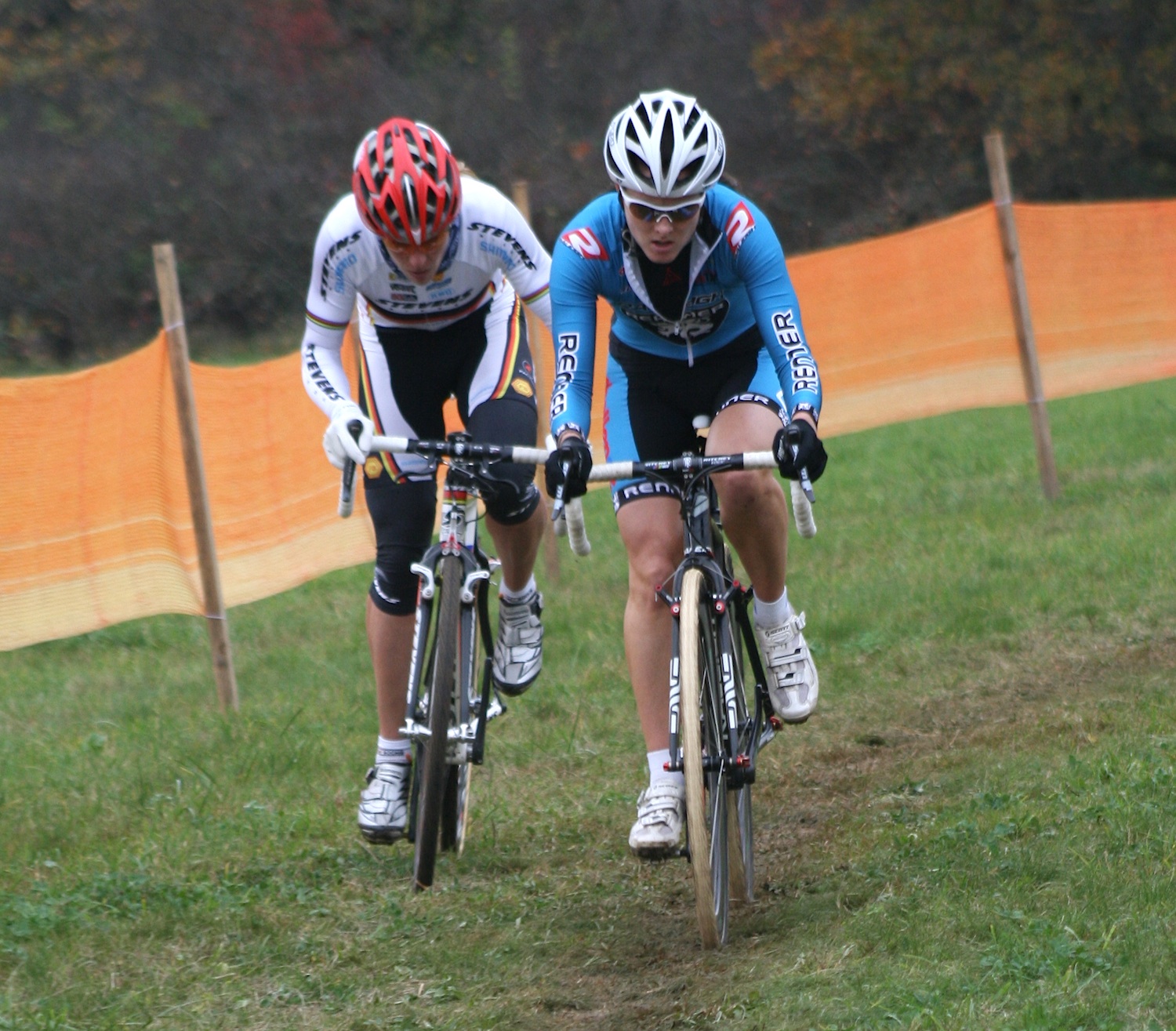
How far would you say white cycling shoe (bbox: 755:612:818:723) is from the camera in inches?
198

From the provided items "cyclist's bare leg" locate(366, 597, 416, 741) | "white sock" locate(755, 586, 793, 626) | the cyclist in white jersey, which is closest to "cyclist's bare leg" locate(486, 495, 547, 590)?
the cyclist in white jersey

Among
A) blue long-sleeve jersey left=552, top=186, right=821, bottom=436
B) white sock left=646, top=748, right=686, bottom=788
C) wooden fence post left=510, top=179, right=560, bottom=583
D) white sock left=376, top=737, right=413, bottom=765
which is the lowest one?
white sock left=646, top=748, right=686, bottom=788

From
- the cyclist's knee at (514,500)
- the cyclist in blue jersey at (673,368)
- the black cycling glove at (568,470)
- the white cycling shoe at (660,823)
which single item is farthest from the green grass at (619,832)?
the black cycling glove at (568,470)

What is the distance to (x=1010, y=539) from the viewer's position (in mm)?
9602

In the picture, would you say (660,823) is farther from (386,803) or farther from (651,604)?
(386,803)

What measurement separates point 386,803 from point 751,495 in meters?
1.64

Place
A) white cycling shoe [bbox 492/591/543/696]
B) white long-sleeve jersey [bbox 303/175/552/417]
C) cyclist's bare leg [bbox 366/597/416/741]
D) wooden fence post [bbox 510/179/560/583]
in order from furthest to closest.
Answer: wooden fence post [bbox 510/179/560/583]
white cycling shoe [bbox 492/591/543/696]
cyclist's bare leg [bbox 366/597/416/741]
white long-sleeve jersey [bbox 303/175/552/417]

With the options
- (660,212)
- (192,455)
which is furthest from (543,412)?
(660,212)

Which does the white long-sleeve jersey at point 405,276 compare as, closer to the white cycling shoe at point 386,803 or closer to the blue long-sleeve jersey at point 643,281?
the blue long-sleeve jersey at point 643,281

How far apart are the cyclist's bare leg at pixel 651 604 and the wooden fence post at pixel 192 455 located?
127 inches

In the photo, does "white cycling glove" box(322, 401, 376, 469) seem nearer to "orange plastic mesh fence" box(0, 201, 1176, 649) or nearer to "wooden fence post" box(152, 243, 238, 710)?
"wooden fence post" box(152, 243, 238, 710)

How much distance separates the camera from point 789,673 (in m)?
5.04

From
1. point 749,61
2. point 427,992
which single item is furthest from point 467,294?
point 749,61

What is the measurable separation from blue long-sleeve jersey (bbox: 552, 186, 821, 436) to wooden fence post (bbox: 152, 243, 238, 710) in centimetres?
313
